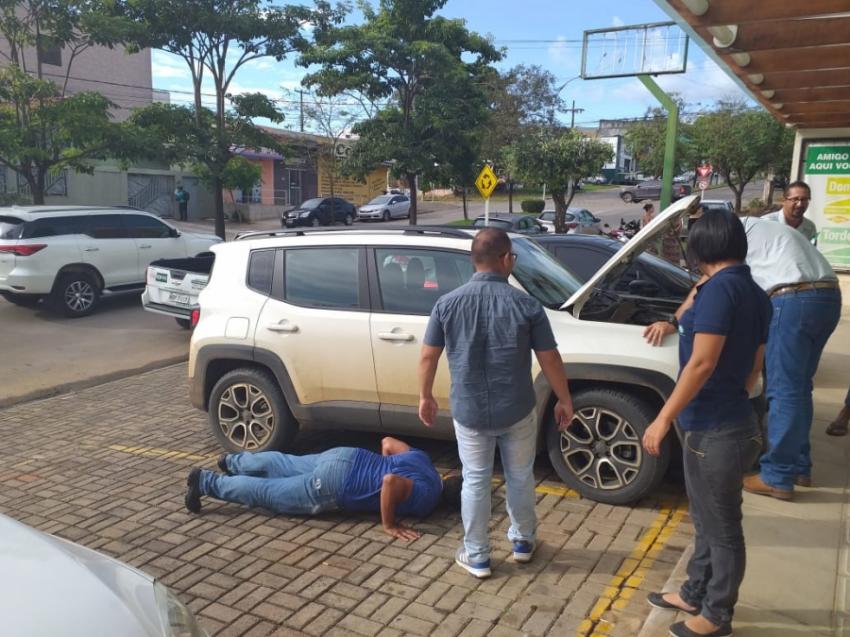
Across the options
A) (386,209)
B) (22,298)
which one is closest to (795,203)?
(22,298)

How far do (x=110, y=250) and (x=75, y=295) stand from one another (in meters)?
1.01

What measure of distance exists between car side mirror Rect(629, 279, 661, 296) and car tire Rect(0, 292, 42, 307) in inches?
372

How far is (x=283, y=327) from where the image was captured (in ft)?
16.5

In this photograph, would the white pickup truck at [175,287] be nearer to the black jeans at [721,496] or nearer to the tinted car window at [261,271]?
the tinted car window at [261,271]

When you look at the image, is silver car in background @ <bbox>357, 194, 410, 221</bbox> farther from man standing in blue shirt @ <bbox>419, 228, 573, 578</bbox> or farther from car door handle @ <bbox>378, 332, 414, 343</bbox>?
man standing in blue shirt @ <bbox>419, 228, 573, 578</bbox>

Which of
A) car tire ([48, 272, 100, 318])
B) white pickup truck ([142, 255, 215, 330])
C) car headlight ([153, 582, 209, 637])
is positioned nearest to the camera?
car headlight ([153, 582, 209, 637])

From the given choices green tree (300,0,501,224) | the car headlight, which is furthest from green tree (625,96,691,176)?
the car headlight

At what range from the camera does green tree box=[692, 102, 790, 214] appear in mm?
30297

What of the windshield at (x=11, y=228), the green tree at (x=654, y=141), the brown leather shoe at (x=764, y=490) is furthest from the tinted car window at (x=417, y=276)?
the green tree at (x=654, y=141)

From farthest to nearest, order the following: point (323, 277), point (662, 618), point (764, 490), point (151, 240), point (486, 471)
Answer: point (151, 240), point (323, 277), point (764, 490), point (486, 471), point (662, 618)

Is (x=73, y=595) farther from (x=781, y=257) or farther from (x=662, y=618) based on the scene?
(x=781, y=257)

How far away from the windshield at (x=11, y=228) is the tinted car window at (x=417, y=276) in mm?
8537

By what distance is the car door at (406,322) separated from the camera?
466 cm

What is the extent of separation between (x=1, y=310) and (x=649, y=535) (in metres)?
11.7
